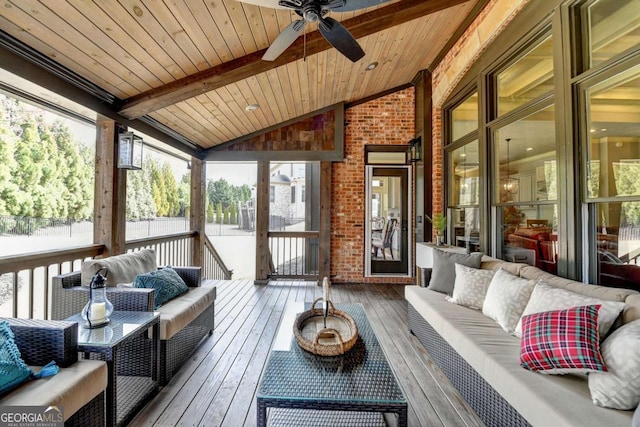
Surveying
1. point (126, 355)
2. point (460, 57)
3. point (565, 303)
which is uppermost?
point (460, 57)

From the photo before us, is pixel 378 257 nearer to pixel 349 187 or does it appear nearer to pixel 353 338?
pixel 349 187

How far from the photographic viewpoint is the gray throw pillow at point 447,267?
3023 millimetres

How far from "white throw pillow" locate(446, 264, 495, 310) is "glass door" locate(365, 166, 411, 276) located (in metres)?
2.80

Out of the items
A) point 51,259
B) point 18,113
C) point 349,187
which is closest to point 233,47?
point 18,113

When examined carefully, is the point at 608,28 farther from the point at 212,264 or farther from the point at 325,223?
the point at 212,264

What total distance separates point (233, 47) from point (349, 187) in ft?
10.6

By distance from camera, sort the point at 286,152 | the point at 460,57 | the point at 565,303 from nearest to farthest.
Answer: the point at 565,303 → the point at 460,57 → the point at 286,152

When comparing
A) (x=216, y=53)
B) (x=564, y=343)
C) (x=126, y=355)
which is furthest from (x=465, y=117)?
(x=126, y=355)

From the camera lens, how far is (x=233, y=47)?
2.93 metres

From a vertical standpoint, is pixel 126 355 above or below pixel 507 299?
below

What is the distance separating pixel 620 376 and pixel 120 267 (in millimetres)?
3426

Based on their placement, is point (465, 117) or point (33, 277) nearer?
point (33, 277)

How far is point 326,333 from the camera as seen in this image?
1.99 m

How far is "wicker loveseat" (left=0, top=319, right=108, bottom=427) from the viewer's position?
1381mm
